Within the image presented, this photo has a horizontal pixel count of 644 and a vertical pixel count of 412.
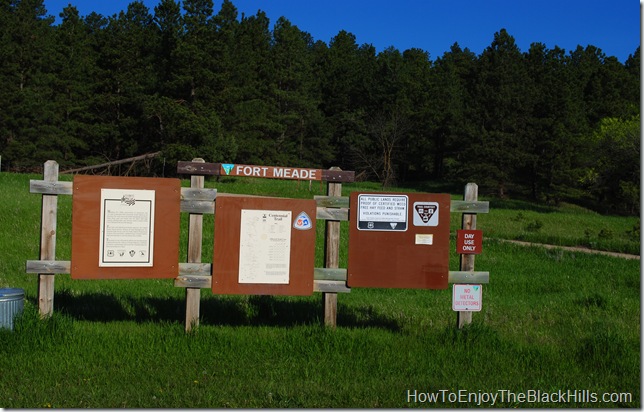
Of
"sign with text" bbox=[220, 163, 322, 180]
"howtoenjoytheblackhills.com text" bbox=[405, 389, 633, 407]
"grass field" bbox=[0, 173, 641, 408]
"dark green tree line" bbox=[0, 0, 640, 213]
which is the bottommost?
"howtoenjoytheblackhills.com text" bbox=[405, 389, 633, 407]

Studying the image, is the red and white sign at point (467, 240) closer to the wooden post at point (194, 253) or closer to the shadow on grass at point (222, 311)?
the shadow on grass at point (222, 311)

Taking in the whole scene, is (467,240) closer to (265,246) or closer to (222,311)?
(265,246)

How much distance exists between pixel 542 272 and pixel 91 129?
47.9m

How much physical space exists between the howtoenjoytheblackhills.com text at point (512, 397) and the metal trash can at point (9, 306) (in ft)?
13.2

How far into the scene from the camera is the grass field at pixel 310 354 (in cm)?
582

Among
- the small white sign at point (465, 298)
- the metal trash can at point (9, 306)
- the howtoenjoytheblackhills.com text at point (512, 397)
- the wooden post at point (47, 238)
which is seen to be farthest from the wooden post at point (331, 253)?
the metal trash can at point (9, 306)

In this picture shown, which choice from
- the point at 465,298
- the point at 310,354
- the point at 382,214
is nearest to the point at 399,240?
the point at 382,214

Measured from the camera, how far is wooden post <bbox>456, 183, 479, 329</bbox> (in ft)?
26.4

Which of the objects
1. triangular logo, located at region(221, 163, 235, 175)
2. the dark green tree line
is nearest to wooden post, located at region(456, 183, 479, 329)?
triangular logo, located at region(221, 163, 235, 175)

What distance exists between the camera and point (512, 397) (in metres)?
5.96

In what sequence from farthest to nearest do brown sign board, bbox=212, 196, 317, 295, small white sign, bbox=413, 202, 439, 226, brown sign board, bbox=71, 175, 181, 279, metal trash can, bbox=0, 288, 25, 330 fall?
small white sign, bbox=413, 202, 439, 226 < brown sign board, bbox=212, 196, 317, 295 < brown sign board, bbox=71, 175, 181, 279 < metal trash can, bbox=0, 288, 25, 330

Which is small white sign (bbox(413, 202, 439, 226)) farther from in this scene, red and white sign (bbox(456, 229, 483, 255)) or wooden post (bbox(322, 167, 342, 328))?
wooden post (bbox(322, 167, 342, 328))

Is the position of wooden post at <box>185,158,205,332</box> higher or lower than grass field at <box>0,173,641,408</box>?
higher

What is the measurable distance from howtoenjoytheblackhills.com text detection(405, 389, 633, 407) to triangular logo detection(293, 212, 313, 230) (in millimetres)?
2486
